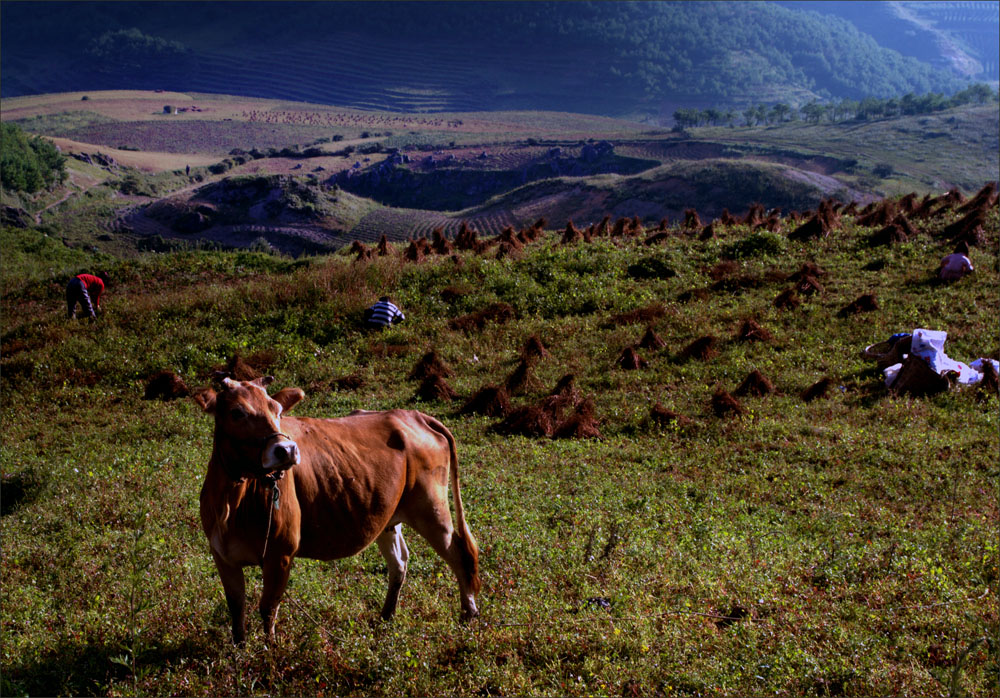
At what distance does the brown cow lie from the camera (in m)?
4.79

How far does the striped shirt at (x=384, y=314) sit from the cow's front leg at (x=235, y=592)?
13.0m

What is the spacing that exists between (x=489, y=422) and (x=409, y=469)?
730 centimetres

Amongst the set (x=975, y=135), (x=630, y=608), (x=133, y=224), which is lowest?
(x=133, y=224)

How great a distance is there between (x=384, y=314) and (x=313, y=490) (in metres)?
13.0

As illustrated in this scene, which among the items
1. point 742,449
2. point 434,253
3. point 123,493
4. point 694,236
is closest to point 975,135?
point 694,236

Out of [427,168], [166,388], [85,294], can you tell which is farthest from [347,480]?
[427,168]

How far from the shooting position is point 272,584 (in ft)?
17.5

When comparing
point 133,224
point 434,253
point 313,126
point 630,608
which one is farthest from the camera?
point 313,126

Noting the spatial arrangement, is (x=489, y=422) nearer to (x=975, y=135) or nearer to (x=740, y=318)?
(x=740, y=318)

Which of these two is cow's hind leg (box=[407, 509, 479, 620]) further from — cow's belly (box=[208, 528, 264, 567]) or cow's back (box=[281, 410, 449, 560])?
cow's belly (box=[208, 528, 264, 567])

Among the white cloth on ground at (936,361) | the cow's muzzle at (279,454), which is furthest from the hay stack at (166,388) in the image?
the white cloth on ground at (936,361)

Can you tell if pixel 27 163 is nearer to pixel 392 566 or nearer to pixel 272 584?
pixel 392 566

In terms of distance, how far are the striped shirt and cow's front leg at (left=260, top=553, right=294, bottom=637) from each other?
13006mm

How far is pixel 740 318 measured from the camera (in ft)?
58.4
